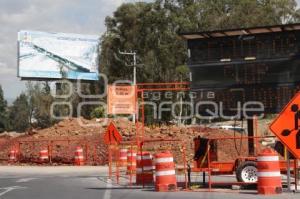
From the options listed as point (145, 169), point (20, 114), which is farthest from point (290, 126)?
point (20, 114)

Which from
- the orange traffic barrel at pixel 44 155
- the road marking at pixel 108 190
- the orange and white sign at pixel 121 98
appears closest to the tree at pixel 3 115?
the orange traffic barrel at pixel 44 155

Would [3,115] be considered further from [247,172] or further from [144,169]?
[247,172]

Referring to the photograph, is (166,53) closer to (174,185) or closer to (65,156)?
(65,156)

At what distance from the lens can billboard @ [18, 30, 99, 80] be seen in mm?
77438

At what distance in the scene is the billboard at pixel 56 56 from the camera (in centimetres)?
7744

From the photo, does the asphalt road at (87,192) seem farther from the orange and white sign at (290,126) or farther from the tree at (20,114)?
the tree at (20,114)

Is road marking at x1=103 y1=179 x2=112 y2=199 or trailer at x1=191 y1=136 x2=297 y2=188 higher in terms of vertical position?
trailer at x1=191 y1=136 x2=297 y2=188

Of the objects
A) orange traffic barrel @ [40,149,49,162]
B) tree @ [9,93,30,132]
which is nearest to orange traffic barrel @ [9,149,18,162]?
orange traffic barrel @ [40,149,49,162]

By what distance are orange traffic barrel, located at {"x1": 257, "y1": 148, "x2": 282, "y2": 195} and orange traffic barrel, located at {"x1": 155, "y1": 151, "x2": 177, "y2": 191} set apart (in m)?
2.71

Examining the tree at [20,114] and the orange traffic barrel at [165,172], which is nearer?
the orange traffic barrel at [165,172]

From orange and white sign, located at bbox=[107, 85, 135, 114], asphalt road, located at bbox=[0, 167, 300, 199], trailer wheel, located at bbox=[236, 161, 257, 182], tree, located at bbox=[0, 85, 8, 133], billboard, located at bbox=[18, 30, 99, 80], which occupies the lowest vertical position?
asphalt road, located at bbox=[0, 167, 300, 199]

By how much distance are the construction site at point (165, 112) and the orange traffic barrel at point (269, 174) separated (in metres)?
0.02

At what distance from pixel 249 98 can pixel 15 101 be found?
122m

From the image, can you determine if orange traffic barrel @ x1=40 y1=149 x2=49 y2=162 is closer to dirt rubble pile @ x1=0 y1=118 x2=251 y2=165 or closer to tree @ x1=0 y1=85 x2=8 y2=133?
dirt rubble pile @ x1=0 y1=118 x2=251 y2=165
